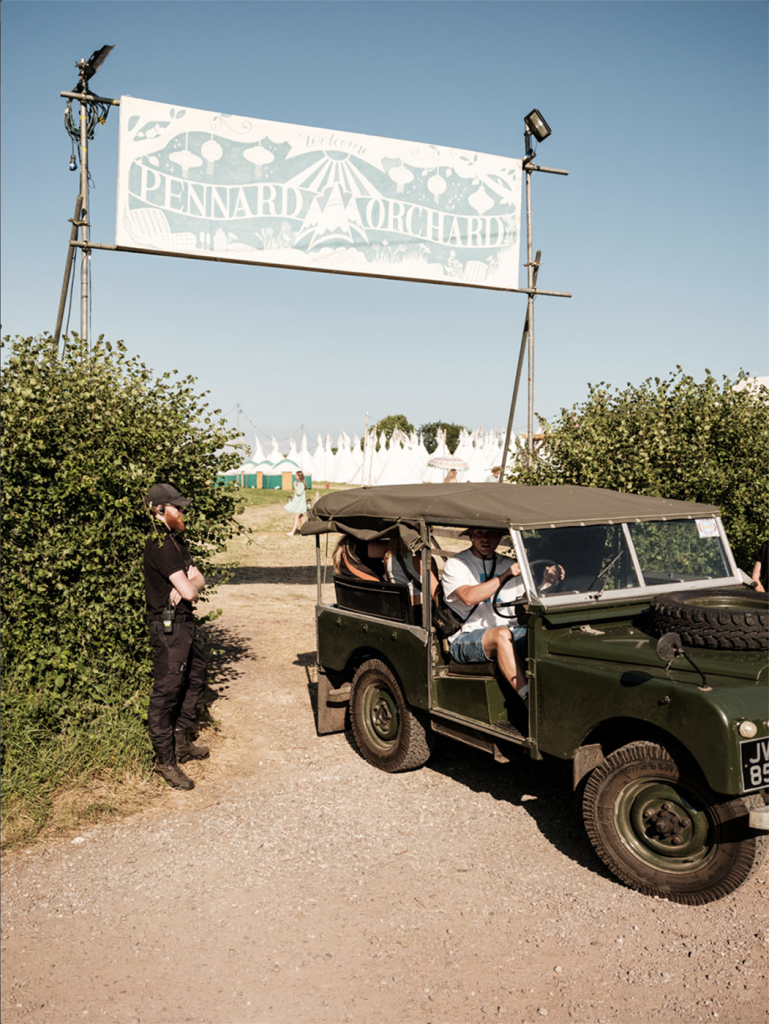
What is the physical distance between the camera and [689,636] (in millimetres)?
4453

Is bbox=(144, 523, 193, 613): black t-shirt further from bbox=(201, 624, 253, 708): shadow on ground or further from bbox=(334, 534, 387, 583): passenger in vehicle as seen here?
bbox=(201, 624, 253, 708): shadow on ground

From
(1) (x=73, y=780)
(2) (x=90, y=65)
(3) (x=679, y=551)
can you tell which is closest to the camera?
(1) (x=73, y=780)

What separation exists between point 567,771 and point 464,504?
2262mm

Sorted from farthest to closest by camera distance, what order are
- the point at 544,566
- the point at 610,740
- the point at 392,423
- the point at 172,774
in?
the point at 392,423 → the point at 172,774 → the point at 544,566 → the point at 610,740

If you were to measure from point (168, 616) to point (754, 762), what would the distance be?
373cm

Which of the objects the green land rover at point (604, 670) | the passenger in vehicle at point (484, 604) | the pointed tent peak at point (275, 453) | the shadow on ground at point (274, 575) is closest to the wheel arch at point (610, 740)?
the green land rover at point (604, 670)

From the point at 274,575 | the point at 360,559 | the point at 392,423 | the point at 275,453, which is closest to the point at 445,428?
the point at 392,423

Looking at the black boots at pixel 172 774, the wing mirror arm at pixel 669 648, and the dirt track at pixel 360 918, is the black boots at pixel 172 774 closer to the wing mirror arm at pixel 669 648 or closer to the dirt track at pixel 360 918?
the dirt track at pixel 360 918

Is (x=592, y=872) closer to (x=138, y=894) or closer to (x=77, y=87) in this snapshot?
(x=138, y=894)

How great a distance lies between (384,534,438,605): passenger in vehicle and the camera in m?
5.81

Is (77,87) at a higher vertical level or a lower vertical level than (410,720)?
higher

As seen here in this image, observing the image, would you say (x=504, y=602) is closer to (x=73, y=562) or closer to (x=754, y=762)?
(x=754, y=762)

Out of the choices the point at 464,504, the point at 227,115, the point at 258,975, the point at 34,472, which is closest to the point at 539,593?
the point at 464,504

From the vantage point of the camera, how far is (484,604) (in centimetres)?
561
